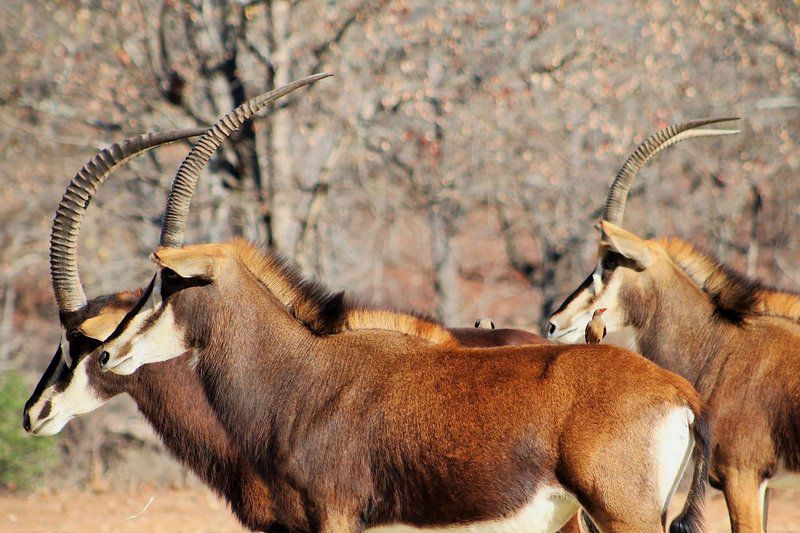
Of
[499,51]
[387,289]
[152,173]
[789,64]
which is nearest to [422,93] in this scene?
[499,51]

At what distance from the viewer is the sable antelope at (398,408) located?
4270mm

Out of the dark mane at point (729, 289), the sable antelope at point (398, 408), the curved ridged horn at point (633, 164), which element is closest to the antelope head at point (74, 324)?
the sable antelope at point (398, 408)

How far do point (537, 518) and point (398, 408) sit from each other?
801 millimetres

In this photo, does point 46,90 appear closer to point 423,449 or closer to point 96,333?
point 96,333

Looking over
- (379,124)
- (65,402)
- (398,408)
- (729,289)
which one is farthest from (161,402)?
(379,124)

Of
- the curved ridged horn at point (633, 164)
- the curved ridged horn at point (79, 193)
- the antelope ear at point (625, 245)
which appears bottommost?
the antelope ear at point (625, 245)

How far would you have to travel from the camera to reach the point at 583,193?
47.3 feet

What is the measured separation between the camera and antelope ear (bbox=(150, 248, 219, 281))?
4664 millimetres

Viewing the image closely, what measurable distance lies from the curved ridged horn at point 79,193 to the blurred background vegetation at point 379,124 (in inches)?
200

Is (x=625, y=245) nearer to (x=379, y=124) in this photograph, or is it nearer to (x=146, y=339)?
(x=146, y=339)

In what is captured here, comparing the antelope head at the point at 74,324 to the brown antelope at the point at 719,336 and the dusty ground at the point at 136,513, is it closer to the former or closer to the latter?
the brown antelope at the point at 719,336

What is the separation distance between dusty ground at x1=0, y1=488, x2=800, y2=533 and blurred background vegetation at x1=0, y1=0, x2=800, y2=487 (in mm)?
616

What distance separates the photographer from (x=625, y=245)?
6.42m

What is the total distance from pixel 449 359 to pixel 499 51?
7561mm
